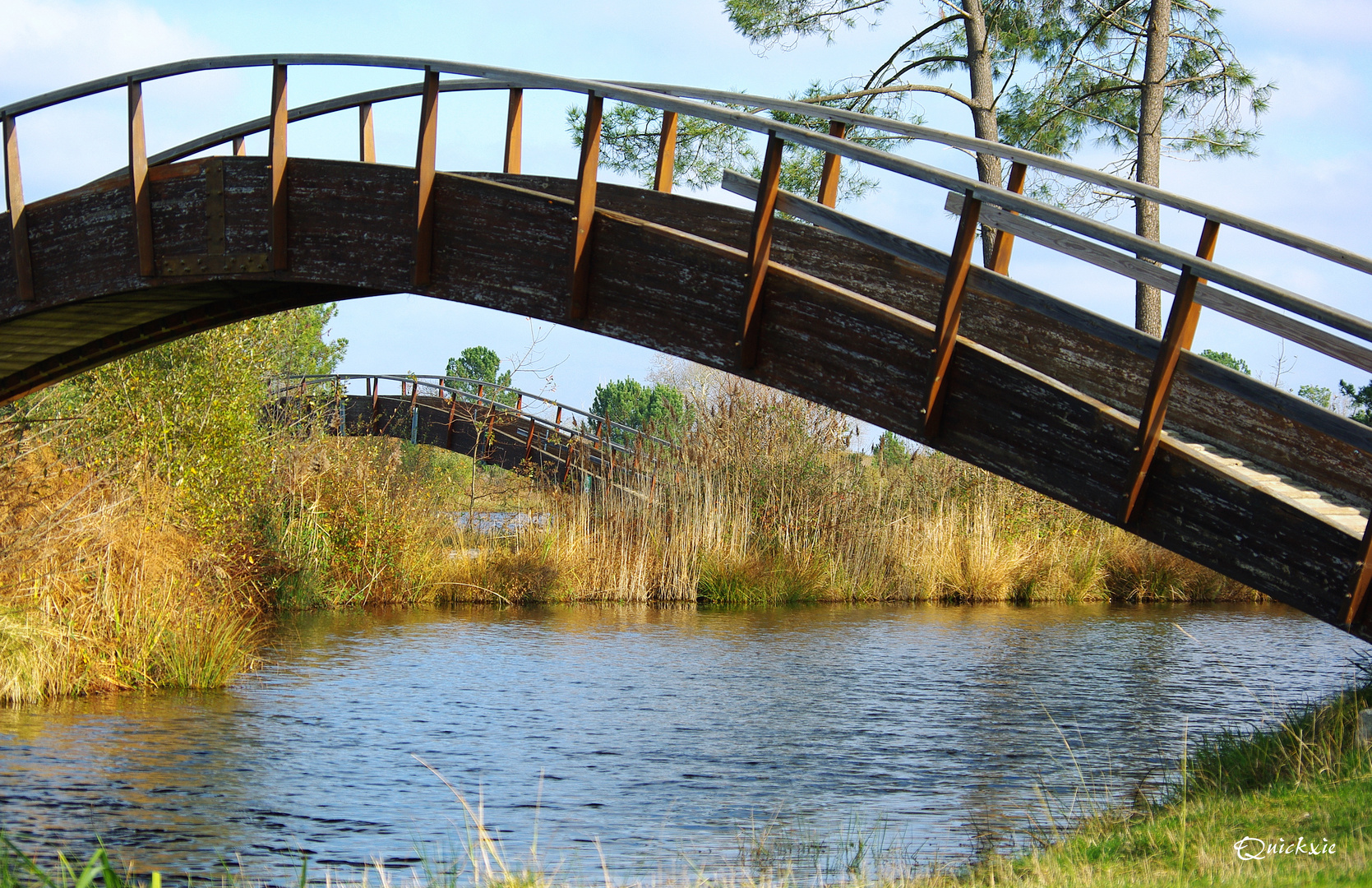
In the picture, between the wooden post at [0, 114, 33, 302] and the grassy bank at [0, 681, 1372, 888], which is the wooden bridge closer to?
the wooden post at [0, 114, 33, 302]

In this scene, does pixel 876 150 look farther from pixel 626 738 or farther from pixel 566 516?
pixel 566 516

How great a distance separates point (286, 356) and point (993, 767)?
2338cm

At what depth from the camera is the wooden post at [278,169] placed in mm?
8062

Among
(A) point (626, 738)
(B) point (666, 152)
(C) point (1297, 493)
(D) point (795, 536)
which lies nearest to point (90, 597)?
(A) point (626, 738)

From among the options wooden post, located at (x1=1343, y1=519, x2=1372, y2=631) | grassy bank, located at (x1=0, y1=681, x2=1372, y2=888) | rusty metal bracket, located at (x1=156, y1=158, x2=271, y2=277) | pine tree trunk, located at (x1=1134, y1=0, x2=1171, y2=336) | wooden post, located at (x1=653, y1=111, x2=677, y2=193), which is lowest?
grassy bank, located at (x1=0, y1=681, x2=1372, y2=888)

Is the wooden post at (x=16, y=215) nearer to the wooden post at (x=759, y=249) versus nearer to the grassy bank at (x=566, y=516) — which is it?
the grassy bank at (x=566, y=516)

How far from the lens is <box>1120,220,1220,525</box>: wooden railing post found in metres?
5.34

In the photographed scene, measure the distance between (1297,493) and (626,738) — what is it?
4683 mm

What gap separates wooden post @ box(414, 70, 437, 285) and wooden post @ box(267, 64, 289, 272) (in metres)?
1.13

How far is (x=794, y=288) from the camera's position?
6.61 metres

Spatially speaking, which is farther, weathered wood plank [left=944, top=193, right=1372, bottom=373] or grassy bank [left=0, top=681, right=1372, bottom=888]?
weathered wood plank [left=944, top=193, right=1372, bottom=373]

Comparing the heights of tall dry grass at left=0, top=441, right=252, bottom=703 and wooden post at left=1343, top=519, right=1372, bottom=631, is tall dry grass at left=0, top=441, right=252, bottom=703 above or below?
below

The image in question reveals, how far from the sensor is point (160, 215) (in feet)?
28.6

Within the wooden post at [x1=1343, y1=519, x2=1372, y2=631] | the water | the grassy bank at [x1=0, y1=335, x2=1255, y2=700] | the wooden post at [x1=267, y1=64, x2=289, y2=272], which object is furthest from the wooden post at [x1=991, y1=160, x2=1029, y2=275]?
the grassy bank at [x1=0, y1=335, x2=1255, y2=700]
